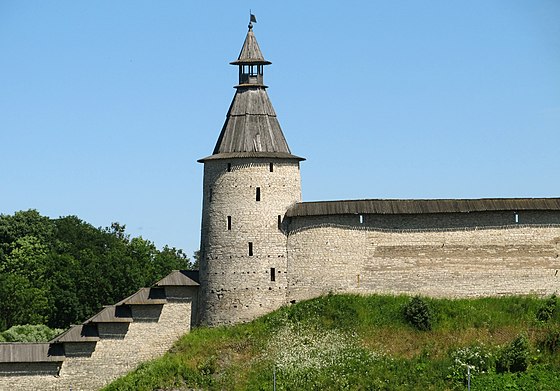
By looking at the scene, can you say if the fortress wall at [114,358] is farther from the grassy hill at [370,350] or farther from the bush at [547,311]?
the bush at [547,311]

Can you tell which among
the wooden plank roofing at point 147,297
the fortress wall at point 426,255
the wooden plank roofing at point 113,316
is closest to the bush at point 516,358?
the fortress wall at point 426,255

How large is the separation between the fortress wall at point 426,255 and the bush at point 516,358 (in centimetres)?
520

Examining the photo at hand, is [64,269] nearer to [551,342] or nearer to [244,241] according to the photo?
[244,241]

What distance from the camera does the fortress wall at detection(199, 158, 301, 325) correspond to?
193 feet

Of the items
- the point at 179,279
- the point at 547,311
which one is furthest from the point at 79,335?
the point at 547,311

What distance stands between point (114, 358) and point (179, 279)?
3970 mm

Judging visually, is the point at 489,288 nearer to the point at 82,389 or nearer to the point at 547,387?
the point at 547,387

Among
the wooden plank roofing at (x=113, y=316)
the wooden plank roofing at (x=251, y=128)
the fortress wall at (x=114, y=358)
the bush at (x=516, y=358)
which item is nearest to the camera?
the bush at (x=516, y=358)

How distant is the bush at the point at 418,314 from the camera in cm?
5612

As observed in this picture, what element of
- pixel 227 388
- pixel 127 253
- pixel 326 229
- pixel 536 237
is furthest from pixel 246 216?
→ pixel 127 253

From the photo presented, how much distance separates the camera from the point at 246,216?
59188mm

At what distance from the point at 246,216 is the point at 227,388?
24.2 feet

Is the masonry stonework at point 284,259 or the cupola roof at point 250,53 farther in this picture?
the cupola roof at point 250,53

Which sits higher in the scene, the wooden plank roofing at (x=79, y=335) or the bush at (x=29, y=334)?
the bush at (x=29, y=334)
